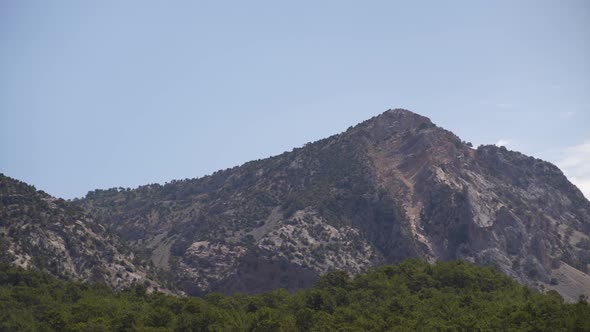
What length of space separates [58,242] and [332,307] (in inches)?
2662

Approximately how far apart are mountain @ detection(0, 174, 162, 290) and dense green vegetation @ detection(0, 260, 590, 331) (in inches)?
621

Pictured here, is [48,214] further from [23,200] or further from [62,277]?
[62,277]

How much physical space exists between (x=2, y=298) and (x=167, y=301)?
25.2m

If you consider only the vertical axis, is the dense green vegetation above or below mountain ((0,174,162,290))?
below

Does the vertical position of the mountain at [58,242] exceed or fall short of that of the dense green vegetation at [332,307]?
it exceeds it

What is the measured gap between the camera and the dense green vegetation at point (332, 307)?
86312 millimetres

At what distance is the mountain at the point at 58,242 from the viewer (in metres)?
140

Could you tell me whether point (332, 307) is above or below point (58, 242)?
below

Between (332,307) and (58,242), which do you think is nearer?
(332,307)

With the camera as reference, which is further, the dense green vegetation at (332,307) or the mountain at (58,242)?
the mountain at (58,242)

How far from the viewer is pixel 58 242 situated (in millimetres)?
148000

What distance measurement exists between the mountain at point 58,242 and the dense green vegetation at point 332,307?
15.8 metres

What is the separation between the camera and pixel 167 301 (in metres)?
112

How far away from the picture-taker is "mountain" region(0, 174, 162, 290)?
13950cm
